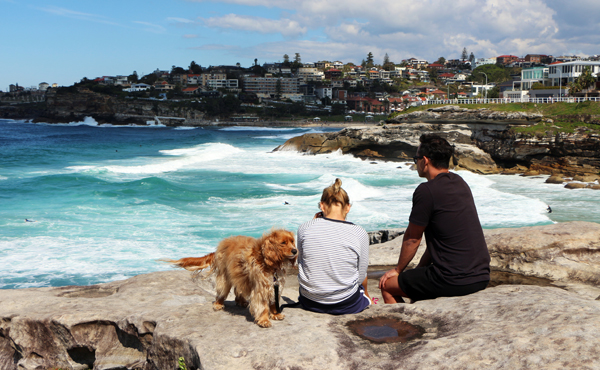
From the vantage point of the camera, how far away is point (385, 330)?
3.61 meters

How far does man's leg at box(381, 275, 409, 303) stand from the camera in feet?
13.9

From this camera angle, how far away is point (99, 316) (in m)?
4.50

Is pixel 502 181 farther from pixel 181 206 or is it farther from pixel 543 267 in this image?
pixel 543 267

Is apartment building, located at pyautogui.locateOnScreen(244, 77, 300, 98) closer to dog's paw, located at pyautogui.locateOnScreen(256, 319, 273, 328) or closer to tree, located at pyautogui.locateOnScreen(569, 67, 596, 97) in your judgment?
tree, located at pyautogui.locateOnScreen(569, 67, 596, 97)

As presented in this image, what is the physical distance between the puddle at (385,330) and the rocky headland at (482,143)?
26.9 meters

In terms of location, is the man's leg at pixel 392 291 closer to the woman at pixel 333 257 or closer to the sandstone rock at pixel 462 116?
the woman at pixel 333 257

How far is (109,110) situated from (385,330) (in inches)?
5504

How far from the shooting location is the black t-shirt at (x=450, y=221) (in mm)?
3756

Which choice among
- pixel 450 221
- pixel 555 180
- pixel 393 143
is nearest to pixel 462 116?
pixel 393 143

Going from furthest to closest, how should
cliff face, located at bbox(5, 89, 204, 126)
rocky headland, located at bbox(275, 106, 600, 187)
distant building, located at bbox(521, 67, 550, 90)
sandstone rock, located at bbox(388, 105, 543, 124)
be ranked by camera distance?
cliff face, located at bbox(5, 89, 204, 126), distant building, located at bbox(521, 67, 550, 90), sandstone rock, located at bbox(388, 105, 543, 124), rocky headland, located at bbox(275, 106, 600, 187)

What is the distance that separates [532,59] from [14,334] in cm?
22317

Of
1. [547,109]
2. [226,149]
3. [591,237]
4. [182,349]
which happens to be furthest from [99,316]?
[226,149]

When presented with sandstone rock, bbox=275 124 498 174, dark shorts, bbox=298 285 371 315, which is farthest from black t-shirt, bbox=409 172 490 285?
sandstone rock, bbox=275 124 498 174

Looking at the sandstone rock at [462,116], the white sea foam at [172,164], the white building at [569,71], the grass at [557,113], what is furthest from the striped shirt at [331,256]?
the white building at [569,71]
